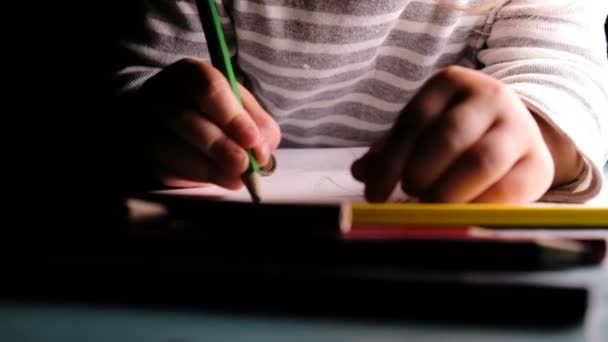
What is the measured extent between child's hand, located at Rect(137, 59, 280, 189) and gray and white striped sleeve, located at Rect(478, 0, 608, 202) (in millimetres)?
A: 173

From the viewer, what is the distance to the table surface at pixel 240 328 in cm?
16

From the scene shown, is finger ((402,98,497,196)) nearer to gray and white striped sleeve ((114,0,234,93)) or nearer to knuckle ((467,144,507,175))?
knuckle ((467,144,507,175))

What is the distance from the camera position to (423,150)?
25 centimetres

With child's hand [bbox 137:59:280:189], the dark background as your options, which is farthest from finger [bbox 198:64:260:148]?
the dark background

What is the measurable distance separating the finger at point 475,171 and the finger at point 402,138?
2cm

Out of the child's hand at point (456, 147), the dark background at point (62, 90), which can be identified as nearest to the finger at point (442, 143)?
the child's hand at point (456, 147)

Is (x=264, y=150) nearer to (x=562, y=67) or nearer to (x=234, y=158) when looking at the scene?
(x=234, y=158)

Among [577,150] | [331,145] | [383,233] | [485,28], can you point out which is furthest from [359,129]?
[383,233]

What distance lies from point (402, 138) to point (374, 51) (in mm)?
244

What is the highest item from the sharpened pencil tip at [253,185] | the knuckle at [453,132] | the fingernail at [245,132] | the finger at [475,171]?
the knuckle at [453,132]

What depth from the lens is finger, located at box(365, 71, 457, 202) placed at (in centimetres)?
26

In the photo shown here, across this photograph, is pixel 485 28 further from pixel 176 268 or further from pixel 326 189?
pixel 176 268

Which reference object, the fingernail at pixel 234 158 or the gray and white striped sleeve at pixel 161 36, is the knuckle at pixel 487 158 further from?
the gray and white striped sleeve at pixel 161 36

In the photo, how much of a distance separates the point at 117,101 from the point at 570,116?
1.02ft
